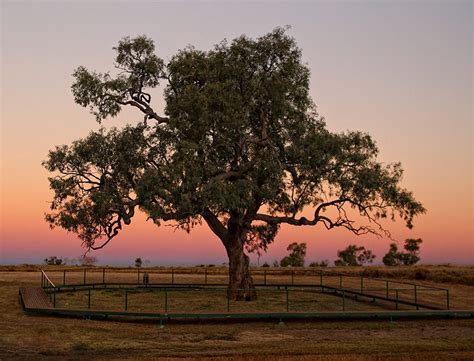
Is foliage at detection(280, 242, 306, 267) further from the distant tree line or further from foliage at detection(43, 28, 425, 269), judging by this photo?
foliage at detection(43, 28, 425, 269)

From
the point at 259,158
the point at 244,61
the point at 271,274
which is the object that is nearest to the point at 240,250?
the point at 259,158

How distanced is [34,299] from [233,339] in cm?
1641

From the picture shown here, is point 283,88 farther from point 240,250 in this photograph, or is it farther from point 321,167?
point 240,250

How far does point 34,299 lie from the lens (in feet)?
128

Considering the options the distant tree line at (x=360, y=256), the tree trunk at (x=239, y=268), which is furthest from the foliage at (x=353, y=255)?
the tree trunk at (x=239, y=268)

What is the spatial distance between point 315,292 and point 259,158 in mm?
14500

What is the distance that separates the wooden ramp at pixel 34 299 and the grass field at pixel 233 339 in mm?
886

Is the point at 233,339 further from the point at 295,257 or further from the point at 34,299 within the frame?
the point at 295,257

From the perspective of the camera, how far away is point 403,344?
26594mm

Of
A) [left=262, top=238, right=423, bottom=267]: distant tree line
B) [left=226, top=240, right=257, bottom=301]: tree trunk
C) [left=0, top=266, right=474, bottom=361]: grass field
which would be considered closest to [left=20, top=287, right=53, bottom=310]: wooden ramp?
[left=0, top=266, right=474, bottom=361]: grass field

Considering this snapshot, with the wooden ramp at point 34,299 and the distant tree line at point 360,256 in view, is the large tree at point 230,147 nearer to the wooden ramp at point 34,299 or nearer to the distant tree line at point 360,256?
the wooden ramp at point 34,299

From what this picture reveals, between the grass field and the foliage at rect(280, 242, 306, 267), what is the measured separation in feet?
340

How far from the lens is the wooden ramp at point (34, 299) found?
35609 mm

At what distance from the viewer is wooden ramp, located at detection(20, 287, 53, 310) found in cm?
3561
